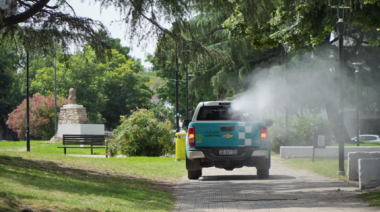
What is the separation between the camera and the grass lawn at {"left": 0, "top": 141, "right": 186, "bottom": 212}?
8576 millimetres

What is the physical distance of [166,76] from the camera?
6294cm

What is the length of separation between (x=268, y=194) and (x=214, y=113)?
4.23m

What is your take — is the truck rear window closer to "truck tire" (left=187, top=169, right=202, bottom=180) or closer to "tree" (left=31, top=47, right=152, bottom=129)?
"truck tire" (left=187, top=169, right=202, bottom=180)

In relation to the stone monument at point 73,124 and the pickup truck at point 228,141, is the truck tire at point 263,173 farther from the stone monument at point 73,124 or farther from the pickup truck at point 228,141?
the stone monument at point 73,124

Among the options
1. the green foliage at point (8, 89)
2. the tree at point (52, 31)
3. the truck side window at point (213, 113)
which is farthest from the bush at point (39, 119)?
the truck side window at point (213, 113)

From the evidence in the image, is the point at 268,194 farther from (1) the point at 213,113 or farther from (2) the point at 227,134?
(1) the point at 213,113

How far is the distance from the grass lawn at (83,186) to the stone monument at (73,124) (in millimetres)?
25028

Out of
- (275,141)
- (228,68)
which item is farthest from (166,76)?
(275,141)

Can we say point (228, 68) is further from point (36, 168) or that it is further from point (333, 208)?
point (333, 208)

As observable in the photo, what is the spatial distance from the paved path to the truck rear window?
1.67 metres

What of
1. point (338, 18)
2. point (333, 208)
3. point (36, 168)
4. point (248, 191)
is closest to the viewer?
point (333, 208)

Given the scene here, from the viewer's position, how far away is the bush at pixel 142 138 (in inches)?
1007

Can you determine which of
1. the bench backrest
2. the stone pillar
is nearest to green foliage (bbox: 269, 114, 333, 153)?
the bench backrest

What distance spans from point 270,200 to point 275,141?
66.9 ft
